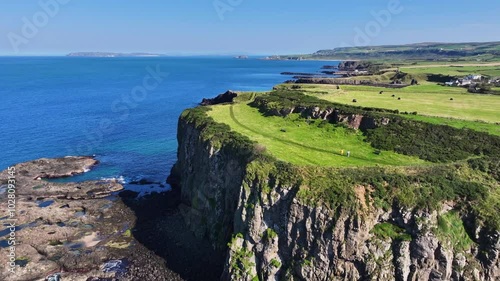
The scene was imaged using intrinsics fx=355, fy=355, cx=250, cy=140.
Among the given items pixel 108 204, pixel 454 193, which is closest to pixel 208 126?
pixel 108 204

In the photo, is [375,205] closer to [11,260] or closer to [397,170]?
[397,170]

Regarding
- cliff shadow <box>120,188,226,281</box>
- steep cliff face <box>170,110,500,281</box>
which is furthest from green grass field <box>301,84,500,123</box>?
cliff shadow <box>120,188,226,281</box>

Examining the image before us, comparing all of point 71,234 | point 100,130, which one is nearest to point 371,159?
point 71,234

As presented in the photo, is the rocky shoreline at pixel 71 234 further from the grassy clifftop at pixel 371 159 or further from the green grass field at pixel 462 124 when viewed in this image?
the green grass field at pixel 462 124

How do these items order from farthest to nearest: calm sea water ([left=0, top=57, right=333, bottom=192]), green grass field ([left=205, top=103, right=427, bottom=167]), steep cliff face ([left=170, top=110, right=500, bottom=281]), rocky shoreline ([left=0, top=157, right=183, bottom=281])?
calm sea water ([left=0, top=57, right=333, bottom=192])
green grass field ([left=205, top=103, right=427, bottom=167])
rocky shoreline ([left=0, top=157, right=183, bottom=281])
steep cliff face ([left=170, top=110, right=500, bottom=281])

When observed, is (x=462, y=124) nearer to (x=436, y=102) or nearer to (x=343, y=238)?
(x=436, y=102)

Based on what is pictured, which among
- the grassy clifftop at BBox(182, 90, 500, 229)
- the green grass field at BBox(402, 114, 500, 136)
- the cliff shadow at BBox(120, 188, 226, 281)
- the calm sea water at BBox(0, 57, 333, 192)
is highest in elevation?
the green grass field at BBox(402, 114, 500, 136)

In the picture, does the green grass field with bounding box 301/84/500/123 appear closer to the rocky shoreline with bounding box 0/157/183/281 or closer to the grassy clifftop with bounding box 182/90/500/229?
the grassy clifftop with bounding box 182/90/500/229
